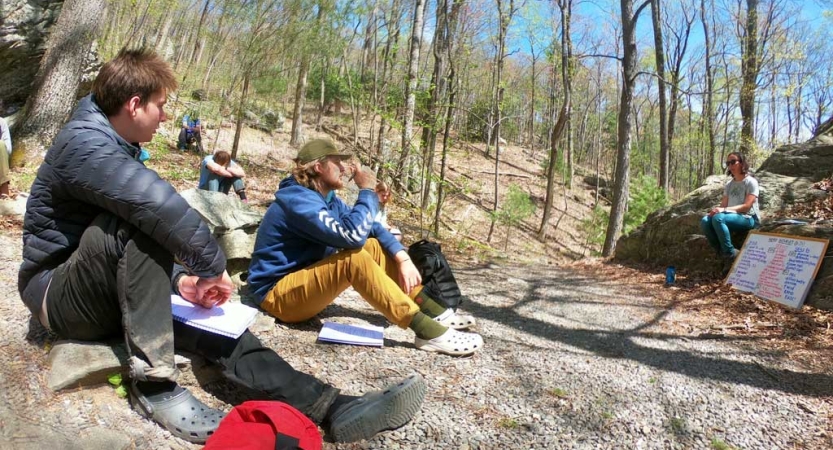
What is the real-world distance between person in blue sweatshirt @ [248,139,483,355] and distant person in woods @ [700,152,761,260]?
420 centimetres

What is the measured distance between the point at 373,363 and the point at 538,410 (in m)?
0.83

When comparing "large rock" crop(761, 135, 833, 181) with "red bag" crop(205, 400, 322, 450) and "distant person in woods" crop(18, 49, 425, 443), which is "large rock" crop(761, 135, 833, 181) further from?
"red bag" crop(205, 400, 322, 450)

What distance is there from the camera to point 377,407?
1.77 metres

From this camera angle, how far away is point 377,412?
69.3 inches

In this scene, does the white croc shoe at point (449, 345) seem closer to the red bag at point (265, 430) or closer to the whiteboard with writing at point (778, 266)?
the red bag at point (265, 430)

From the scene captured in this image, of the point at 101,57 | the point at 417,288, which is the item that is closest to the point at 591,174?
the point at 101,57

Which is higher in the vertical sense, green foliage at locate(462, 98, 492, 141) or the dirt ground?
green foliage at locate(462, 98, 492, 141)

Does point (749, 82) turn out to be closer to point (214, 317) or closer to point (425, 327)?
point (425, 327)

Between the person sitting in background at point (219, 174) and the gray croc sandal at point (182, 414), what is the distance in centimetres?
527

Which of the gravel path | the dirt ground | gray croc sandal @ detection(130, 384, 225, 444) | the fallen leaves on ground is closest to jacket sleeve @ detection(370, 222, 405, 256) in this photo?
the gravel path

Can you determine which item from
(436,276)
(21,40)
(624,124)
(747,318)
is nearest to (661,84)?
(624,124)

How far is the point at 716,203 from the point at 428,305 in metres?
5.73

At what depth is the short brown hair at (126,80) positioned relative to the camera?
165cm

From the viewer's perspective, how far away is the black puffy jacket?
152cm
